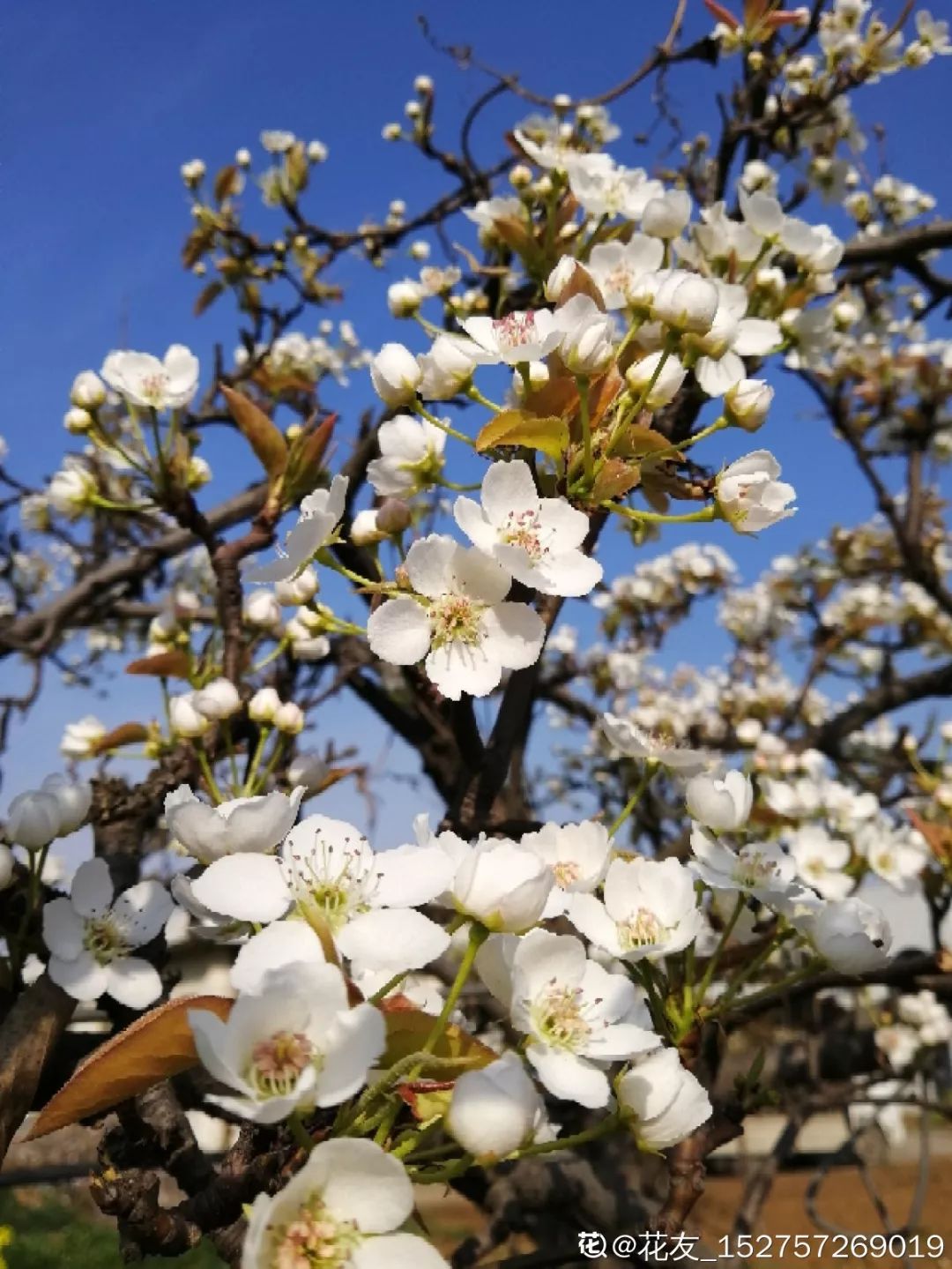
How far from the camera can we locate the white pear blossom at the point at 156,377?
4.40 ft

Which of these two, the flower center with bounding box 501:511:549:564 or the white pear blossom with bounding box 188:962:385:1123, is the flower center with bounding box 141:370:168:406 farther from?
the white pear blossom with bounding box 188:962:385:1123

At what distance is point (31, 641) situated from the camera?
257cm

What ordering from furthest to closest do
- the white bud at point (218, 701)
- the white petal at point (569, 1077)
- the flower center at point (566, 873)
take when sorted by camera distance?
the white bud at point (218, 701)
the flower center at point (566, 873)
the white petal at point (569, 1077)

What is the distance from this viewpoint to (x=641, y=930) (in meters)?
0.85

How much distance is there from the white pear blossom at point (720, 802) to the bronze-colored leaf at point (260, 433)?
27.8 inches

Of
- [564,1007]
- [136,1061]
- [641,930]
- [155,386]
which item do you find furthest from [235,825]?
[155,386]

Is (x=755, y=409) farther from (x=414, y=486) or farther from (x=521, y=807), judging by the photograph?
(x=521, y=807)

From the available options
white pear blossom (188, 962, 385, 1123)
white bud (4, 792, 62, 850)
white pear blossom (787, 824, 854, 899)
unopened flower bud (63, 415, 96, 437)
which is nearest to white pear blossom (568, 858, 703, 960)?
white pear blossom (188, 962, 385, 1123)

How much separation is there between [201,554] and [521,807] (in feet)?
9.22

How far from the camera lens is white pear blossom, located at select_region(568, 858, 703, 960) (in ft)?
2.70

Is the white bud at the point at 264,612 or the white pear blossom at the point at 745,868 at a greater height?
the white bud at the point at 264,612

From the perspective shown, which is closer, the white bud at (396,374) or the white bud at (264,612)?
the white bud at (396,374)

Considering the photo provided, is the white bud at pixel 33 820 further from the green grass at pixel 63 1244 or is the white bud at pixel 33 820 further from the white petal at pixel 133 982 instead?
the green grass at pixel 63 1244

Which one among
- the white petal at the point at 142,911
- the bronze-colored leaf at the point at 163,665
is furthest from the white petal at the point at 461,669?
the bronze-colored leaf at the point at 163,665
